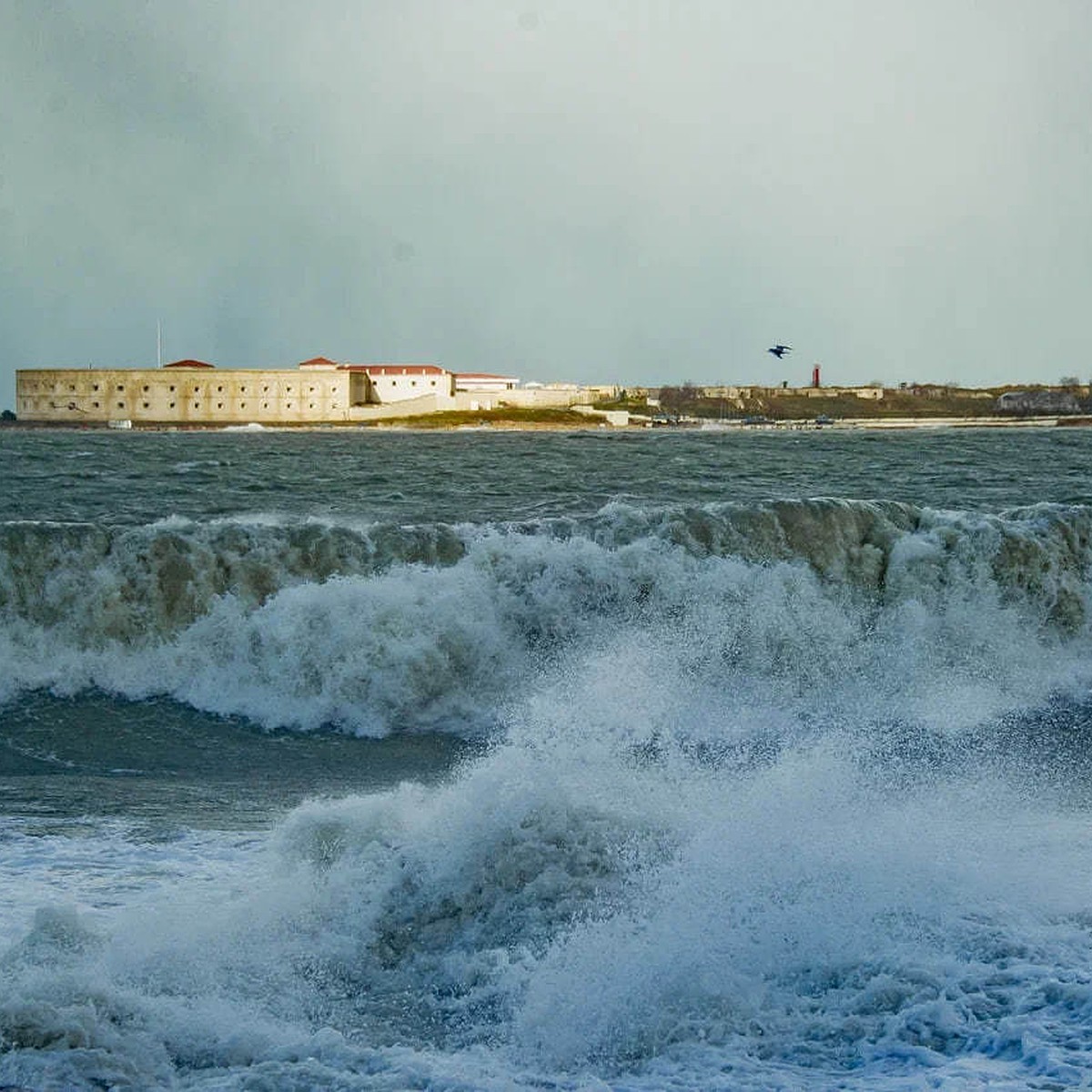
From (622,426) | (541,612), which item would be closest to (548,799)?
(541,612)

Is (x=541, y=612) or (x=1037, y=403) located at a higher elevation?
(x=1037, y=403)

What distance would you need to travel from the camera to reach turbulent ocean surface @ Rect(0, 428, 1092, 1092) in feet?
14.8

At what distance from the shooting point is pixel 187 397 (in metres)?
89.6

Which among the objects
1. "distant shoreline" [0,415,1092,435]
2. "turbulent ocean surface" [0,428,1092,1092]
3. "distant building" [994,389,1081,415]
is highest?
"distant building" [994,389,1081,415]

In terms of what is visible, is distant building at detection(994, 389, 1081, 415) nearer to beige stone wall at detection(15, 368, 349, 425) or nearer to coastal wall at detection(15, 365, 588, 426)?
coastal wall at detection(15, 365, 588, 426)

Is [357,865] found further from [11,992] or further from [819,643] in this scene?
[819,643]

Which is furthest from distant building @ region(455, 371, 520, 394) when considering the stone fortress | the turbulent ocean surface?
the turbulent ocean surface

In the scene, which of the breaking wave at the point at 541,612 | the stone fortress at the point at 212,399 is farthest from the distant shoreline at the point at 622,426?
the breaking wave at the point at 541,612

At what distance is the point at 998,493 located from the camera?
2327 centimetres

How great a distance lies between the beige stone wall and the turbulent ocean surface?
232 feet

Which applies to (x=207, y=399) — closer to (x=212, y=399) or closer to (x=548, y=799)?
(x=212, y=399)

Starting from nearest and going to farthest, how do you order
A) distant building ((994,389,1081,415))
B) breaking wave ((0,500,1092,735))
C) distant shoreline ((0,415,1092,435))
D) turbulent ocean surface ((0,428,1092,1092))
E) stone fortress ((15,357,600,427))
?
turbulent ocean surface ((0,428,1092,1092)) < breaking wave ((0,500,1092,735)) < distant shoreline ((0,415,1092,435)) < stone fortress ((15,357,600,427)) < distant building ((994,389,1081,415))

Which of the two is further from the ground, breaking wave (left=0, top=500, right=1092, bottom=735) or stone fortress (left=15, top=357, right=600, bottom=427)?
stone fortress (left=15, top=357, right=600, bottom=427)

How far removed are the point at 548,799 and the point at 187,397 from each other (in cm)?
8733
